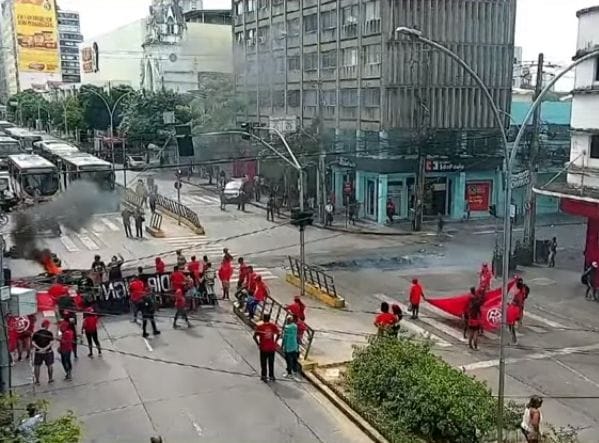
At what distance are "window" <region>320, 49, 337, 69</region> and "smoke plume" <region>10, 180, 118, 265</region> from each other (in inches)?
559

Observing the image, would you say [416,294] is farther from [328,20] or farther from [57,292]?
[328,20]

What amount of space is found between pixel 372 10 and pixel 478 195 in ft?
37.3

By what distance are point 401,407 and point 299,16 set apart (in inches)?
1442

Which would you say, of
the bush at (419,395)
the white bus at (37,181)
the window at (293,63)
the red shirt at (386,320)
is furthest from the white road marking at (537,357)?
the window at (293,63)

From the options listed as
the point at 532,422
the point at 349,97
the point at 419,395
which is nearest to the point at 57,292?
the point at 419,395

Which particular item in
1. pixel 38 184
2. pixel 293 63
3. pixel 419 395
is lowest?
pixel 419 395

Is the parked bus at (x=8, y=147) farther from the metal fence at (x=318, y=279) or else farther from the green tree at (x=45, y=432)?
the green tree at (x=45, y=432)

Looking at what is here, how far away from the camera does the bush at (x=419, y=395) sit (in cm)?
1166

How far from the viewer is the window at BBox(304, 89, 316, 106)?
44.2 metres

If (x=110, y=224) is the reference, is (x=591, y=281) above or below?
above

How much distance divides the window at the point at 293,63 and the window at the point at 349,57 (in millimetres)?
5950

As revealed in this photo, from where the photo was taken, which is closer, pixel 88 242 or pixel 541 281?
pixel 541 281

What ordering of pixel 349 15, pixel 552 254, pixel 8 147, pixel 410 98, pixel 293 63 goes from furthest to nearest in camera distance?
pixel 8 147
pixel 293 63
pixel 349 15
pixel 410 98
pixel 552 254

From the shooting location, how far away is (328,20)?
139ft
